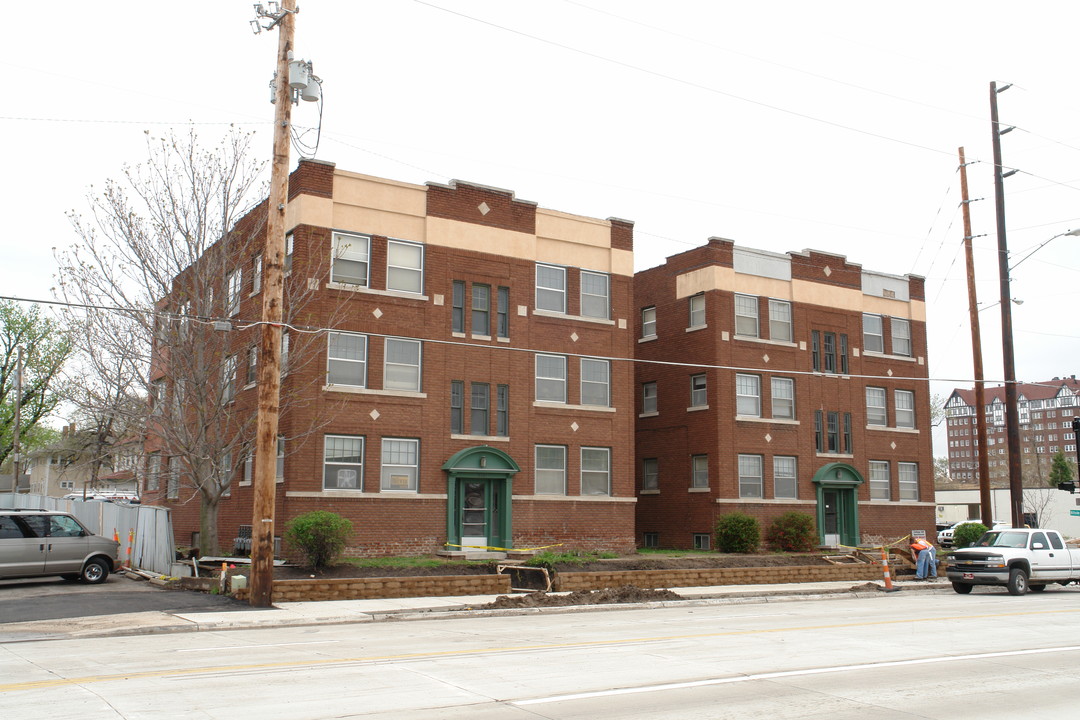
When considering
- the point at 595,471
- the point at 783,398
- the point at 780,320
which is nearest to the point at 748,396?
the point at 783,398

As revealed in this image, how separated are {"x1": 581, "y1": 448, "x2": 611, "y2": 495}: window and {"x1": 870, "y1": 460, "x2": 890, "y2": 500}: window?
43.8 ft

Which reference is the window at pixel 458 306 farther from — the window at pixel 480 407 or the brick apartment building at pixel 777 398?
the brick apartment building at pixel 777 398

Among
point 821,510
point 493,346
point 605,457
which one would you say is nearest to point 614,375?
point 605,457

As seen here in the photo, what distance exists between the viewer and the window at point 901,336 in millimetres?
41781

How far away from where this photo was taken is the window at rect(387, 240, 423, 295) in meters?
29.6

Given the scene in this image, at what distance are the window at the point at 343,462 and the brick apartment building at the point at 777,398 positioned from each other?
1293 cm

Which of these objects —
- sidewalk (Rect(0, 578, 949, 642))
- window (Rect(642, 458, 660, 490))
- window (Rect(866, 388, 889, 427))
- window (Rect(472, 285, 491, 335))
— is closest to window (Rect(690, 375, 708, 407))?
window (Rect(642, 458, 660, 490))

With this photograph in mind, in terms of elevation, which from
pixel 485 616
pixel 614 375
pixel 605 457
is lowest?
pixel 485 616

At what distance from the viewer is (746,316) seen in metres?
37.3

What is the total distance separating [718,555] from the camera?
32.2 meters

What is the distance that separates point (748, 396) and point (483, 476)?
12.1m

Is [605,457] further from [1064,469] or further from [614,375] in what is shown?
[1064,469]

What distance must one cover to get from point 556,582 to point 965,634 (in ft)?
32.6

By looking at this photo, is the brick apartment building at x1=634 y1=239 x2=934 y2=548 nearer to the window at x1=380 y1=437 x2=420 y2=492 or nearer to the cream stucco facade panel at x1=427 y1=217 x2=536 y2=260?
the cream stucco facade panel at x1=427 y1=217 x2=536 y2=260
